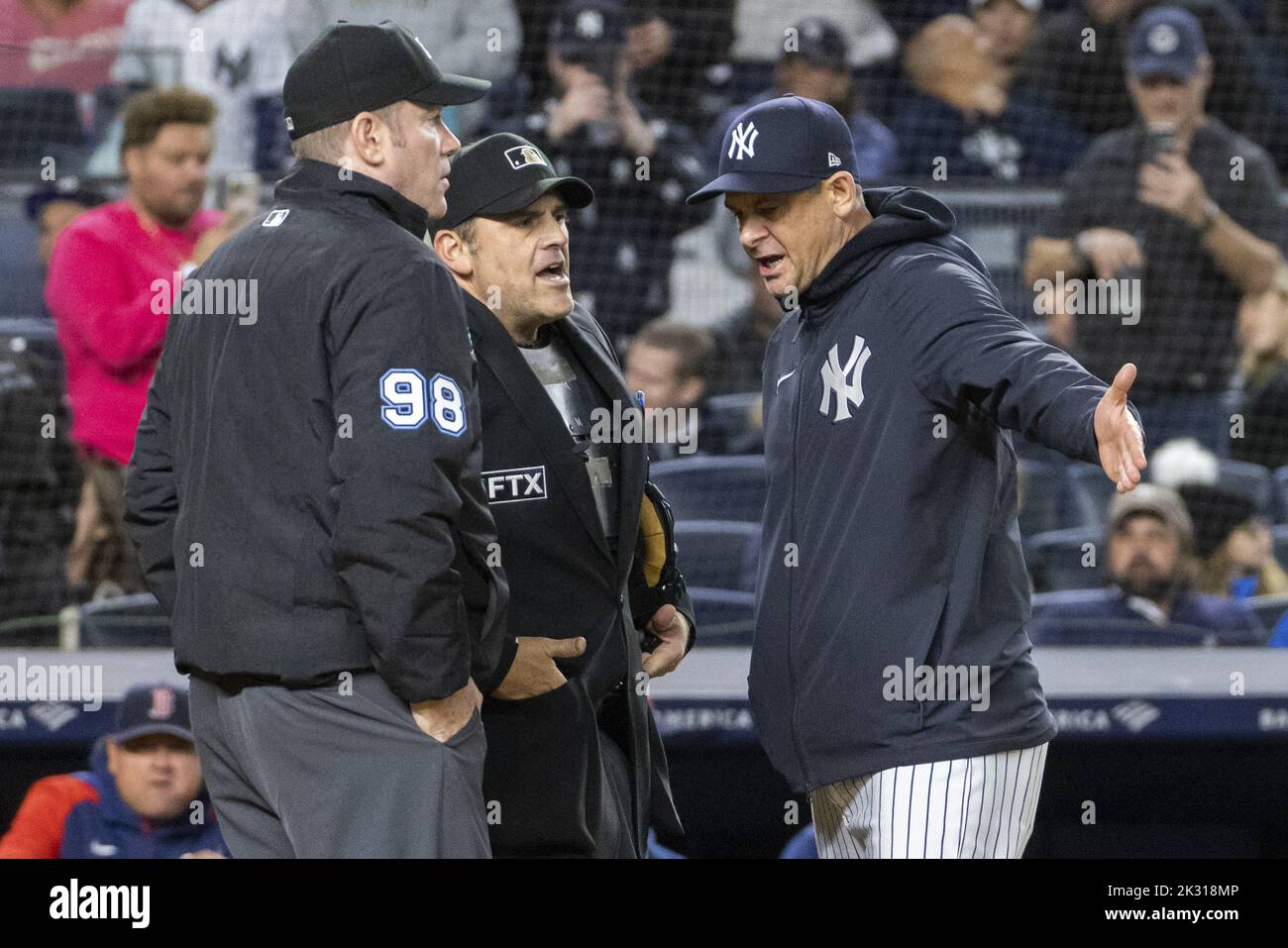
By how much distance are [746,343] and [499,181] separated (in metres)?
2.97

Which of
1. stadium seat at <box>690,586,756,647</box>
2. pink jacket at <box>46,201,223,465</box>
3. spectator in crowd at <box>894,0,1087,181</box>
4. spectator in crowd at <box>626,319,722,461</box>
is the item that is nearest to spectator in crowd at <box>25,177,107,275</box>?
pink jacket at <box>46,201,223,465</box>

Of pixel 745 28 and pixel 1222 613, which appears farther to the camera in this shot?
pixel 745 28

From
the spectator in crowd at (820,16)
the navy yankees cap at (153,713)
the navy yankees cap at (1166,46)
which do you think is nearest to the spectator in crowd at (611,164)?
the spectator in crowd at (820,16)

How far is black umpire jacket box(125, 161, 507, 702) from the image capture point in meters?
2.14

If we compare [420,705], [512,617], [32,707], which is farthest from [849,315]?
[32,707]

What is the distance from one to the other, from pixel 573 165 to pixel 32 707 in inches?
103

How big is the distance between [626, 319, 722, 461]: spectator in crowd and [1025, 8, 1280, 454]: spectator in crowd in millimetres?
1150

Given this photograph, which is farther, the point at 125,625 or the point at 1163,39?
the point at 1163,39

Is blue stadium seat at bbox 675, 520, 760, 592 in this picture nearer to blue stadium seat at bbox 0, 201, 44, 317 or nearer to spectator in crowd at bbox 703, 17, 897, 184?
spectator in crowd at bbox 703, 17, 897, 184

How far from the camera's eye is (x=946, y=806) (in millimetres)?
2396

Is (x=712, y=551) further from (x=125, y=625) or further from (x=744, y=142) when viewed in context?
(x=744, y=142)

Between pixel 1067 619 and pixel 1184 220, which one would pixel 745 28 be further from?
pixel 1067 619

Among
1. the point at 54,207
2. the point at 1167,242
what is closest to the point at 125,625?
the point at 54,207

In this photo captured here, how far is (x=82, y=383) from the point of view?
479cm
